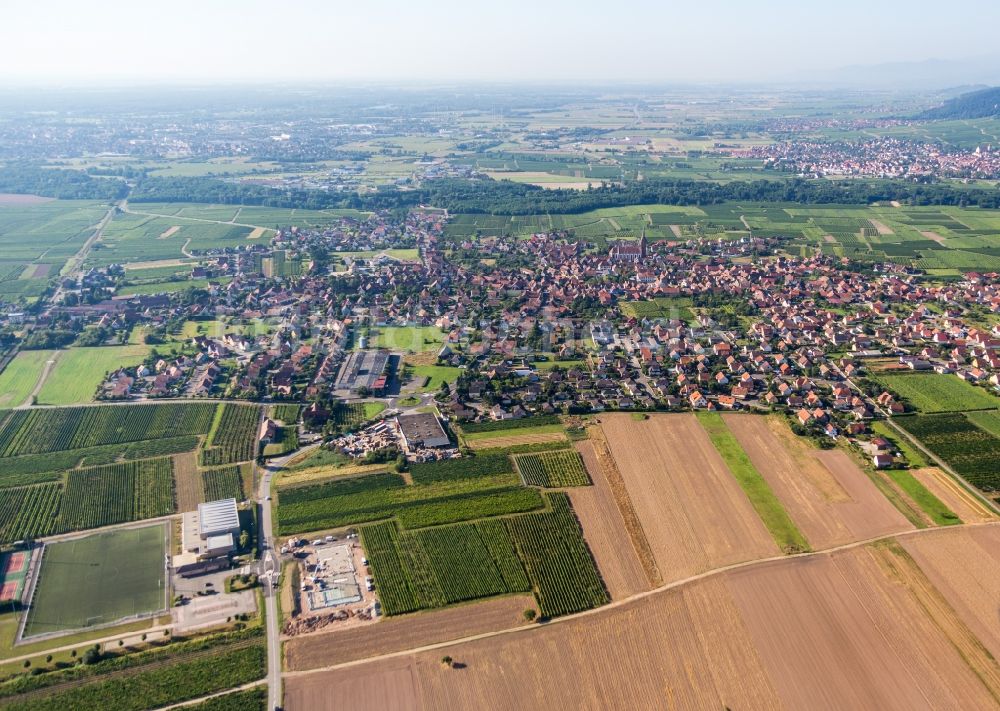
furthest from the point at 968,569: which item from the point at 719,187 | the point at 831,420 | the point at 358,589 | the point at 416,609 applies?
the point at 719,187

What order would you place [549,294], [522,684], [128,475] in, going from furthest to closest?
[549,294] → [128,475] → [522,684]

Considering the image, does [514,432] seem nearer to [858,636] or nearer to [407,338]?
[407,338]

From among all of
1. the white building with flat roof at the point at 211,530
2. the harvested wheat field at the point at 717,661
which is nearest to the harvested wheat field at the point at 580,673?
the harvested wheat field at the point at 717,661

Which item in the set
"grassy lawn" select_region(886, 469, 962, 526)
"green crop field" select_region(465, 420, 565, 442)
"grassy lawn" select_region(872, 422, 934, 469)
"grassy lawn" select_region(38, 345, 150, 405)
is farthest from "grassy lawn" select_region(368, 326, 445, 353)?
"grassy lawn" select_region(886, 469, 962, 526)

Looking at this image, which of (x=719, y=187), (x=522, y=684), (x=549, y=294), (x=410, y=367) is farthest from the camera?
(x=719, y=187)

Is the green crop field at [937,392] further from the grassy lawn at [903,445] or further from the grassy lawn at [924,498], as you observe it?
the grassy lawn at [924,498]

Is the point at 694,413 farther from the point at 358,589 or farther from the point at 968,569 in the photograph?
the point at 358,589

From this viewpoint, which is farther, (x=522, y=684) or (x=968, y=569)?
(x=968, y=569)

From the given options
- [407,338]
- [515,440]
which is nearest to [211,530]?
[515,440]
